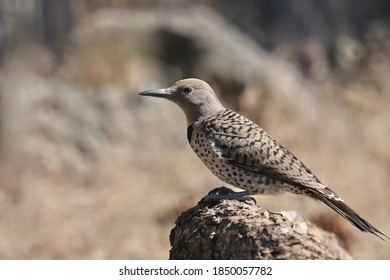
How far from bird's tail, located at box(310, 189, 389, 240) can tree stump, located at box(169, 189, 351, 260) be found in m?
0.28

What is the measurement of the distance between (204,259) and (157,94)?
6.74 feet

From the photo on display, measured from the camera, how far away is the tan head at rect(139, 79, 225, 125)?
711cm

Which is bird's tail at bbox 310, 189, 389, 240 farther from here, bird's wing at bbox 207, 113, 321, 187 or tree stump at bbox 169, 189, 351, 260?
tree stump at bbox 169, 189, 351, 260

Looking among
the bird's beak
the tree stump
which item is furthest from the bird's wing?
the bird's beak

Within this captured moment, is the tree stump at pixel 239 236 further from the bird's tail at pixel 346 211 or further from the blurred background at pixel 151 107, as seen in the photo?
the blurred background at pixel 151 107

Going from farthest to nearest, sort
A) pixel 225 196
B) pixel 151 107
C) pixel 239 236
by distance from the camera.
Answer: pixel 151 107 → pixel 225 196 → pixel 239 236

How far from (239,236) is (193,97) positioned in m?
2.13

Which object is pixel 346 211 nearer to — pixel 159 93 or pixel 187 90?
pixel 187 90

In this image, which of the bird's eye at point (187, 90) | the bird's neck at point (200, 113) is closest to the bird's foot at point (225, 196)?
the bird's neck at point (200, 113)

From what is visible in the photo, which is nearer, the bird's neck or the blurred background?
the bird's neck

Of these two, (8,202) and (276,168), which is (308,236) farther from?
(8,202)

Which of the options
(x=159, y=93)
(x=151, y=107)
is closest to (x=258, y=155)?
(x=159, y=93)

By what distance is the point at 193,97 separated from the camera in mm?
7109

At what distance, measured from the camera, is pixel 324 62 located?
711 inches
